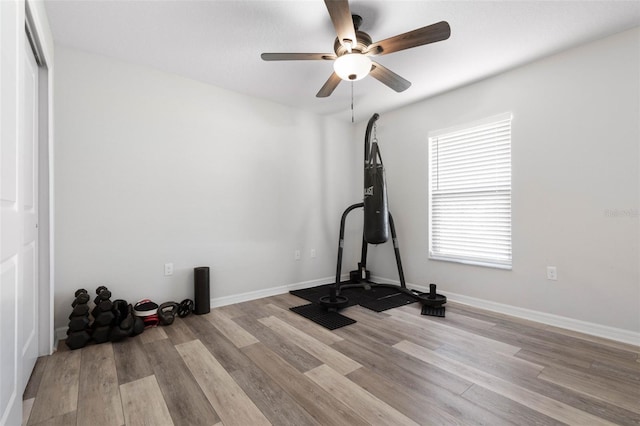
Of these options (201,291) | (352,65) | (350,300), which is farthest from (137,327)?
(352,65)

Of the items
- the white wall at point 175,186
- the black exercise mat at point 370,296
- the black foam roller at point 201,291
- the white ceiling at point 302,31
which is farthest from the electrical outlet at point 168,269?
the white ceiling at point 302,31

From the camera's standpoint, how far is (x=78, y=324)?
6.87 feet

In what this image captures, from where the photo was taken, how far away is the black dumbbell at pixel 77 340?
207 centimetres

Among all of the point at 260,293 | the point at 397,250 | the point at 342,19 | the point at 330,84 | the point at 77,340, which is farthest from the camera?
the point at 397,250

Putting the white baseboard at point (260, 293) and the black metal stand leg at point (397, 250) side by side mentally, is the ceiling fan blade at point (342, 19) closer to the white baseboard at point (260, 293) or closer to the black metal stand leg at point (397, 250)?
the black metal stand leg at point (397, 250)

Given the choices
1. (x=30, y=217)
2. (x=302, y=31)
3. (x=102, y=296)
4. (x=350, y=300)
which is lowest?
(x=350, y=300)

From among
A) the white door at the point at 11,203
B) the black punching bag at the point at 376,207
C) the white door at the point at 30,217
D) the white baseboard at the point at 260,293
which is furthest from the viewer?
the black punching bag at the point at 376,207

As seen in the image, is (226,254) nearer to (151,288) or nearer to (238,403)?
(151,288)

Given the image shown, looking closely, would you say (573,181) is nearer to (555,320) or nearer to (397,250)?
(555,320)

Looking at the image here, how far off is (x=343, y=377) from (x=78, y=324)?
76.3 inches

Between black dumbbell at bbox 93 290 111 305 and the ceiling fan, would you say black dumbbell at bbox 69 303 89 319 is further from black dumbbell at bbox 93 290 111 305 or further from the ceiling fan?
the ceiling fan

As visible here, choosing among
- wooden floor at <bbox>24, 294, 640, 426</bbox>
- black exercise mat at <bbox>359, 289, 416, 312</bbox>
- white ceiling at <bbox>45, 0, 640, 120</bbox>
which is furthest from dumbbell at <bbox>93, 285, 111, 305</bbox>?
black exercise mat at <bbox>359, 289, 416, 312</bbox>

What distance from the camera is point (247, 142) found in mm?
3330

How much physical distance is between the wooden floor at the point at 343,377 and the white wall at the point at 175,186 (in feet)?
2.23
